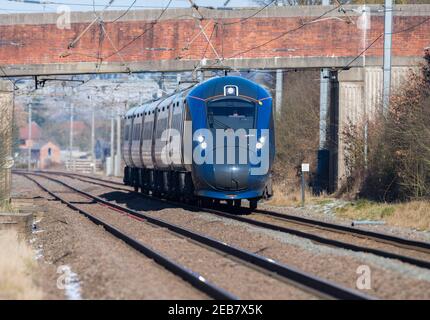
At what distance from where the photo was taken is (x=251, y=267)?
12.9 meters

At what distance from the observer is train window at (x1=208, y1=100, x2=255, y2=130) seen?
23219 millimetres

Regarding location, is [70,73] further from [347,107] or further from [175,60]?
[347,107]

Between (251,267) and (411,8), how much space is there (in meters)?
19.7

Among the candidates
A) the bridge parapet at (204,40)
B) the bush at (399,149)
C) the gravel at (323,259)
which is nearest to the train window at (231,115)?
the gravel at (323,259)

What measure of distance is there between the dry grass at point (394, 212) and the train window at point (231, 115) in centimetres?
362

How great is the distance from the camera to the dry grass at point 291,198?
28.3 metres

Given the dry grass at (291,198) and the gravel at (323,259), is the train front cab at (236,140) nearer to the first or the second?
the gravel at (323,259)

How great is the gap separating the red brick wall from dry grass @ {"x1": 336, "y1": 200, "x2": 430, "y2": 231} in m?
7.42

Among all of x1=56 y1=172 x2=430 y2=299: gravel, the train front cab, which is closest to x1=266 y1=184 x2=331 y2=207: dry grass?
the train front cab

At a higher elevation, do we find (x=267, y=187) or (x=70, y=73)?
(x=70, y=73)

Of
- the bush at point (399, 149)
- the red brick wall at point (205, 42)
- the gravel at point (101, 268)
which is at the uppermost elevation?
the red brick wall at point (205, 42)

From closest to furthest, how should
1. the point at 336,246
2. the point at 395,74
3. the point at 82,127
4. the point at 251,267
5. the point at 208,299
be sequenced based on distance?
the point at 208,299
the point at 251,267
the point at 336,246
the point at 395,74
the point at 82,127

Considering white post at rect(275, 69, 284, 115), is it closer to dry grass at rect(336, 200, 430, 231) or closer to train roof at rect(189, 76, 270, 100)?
dry grass at rect(336, 200, 430, 231)
